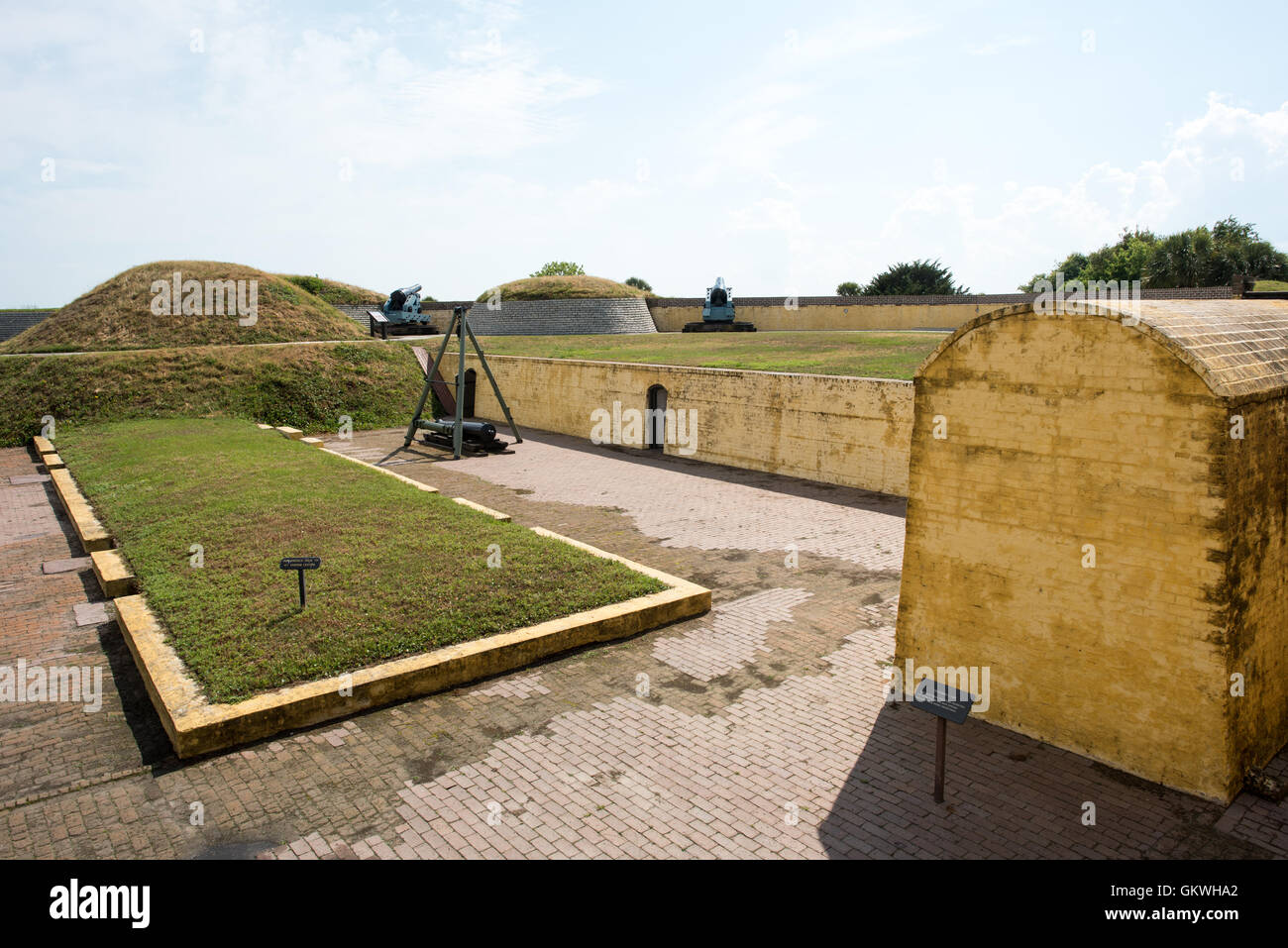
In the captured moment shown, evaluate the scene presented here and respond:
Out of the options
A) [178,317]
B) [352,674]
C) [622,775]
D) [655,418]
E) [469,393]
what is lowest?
[622,775]

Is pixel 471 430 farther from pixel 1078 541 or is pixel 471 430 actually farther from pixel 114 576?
pixel 1078 541

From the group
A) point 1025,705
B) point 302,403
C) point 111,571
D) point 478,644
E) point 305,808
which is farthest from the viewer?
point 302,403

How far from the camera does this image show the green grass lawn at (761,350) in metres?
20.8

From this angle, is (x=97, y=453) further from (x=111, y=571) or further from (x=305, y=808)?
(x=305, y=808)

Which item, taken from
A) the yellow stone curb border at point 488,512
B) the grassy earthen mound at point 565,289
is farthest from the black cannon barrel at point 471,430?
the grassy earthen mound at point 565,289

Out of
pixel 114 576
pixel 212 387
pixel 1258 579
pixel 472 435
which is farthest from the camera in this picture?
pixel 212 387

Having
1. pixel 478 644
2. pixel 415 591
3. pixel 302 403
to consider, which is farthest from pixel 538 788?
pixel 302 403

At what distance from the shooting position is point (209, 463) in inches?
645

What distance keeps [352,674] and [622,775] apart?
270 centimetres

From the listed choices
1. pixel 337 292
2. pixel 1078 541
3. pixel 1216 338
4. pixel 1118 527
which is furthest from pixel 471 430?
pixel 337 292

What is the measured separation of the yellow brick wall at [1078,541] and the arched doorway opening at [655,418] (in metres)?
14.1

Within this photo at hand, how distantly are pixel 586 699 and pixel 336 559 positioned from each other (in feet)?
14.4

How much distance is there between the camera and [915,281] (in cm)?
5369

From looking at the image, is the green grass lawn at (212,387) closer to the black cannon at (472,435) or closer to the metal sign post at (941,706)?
the black cannon at (472,435)
